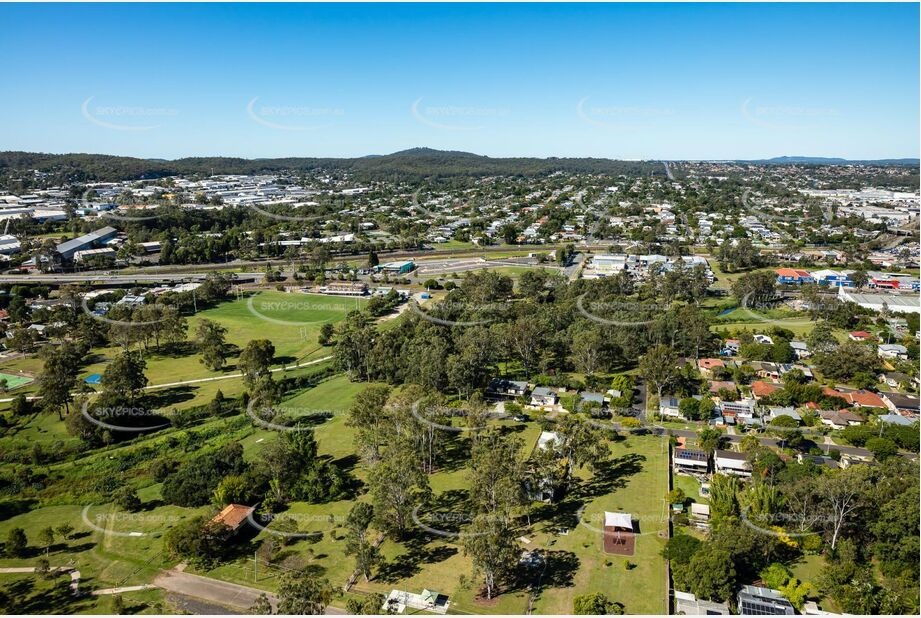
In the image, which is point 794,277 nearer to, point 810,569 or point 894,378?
point 894,378

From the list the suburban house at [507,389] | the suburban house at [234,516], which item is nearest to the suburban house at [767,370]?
the suburban house at [507,389]

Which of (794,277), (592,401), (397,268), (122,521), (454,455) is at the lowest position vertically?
(122,521)

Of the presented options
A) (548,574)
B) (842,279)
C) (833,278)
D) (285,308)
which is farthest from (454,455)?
(833,278)

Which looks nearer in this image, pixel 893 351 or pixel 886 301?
pixel 893 351

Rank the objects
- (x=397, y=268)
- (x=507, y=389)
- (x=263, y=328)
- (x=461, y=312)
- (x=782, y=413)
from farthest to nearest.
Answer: (x=397, y=268) < (x=263, y=328) < (x=461, y=312) < (x=507, y=389) < (x=782, y=413)

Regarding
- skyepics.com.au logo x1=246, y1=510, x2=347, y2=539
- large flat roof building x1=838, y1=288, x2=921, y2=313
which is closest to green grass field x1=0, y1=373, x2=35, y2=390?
skyepics.com.au logo x1=246, y1=510, x2=347, y2=539

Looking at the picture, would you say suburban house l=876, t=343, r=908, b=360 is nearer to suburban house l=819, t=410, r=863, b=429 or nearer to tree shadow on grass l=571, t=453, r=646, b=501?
suburban house l=819, t=410, r=863, b=429

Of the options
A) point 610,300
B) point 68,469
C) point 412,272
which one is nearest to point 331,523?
point 68,469
